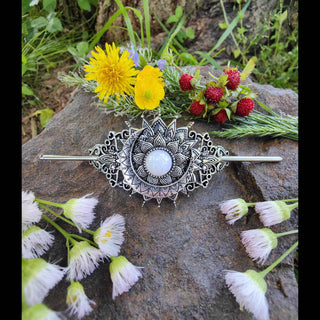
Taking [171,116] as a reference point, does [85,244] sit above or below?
below

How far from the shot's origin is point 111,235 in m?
1.29

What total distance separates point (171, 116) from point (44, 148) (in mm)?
750

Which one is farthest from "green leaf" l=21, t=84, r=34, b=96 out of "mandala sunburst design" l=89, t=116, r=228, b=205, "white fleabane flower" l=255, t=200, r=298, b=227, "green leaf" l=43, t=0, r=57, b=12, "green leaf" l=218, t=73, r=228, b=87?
"white fleabane flower" l=255, t=200, r=298, b=227

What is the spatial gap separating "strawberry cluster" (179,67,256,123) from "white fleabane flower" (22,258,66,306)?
3.41 feet

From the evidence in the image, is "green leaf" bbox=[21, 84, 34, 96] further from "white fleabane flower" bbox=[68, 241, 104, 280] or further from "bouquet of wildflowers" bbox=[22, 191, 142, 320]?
"white fleabane flower" bbox=[68, 241, 104, 280]

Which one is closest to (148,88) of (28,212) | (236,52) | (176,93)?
(176,93)

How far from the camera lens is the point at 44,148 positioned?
1.61 metres

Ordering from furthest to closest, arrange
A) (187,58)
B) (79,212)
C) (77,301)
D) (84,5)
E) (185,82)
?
(84,5), (187,58), (185,82), (79,212), (77,301)

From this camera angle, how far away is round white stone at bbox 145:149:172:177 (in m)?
1.43

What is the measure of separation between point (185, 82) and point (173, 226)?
0.77 m

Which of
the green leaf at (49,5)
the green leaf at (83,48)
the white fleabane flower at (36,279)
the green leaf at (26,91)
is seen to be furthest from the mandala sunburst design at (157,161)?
the green leaf at (49,5)

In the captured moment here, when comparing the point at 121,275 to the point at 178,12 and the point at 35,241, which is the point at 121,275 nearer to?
the point at 35,241

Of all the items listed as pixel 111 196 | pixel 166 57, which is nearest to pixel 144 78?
A: pixel 166 57

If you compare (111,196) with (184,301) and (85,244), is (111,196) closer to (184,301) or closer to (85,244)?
(85,244)
